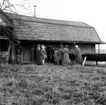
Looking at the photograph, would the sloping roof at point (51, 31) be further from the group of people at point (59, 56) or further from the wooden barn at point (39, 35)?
the group of people at point (59, 56)

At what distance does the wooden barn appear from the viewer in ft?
63.1

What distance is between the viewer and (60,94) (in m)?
8.51

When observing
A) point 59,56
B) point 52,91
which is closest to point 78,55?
point 59,56

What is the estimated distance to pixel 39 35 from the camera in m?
20.5

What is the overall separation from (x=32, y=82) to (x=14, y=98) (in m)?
2.34

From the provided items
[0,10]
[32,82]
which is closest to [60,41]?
[0,10]

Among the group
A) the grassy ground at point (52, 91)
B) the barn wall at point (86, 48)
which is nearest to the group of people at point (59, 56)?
the barn wall at point (86, 48)

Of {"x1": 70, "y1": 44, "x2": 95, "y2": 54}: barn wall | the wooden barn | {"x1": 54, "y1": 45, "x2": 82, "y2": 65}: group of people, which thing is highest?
the wooden barn

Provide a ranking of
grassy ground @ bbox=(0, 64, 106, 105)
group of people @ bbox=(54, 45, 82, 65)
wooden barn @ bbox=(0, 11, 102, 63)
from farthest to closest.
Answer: wooden barn @ bbox=(0, 11, 102, 63)
group of people @ bbox=(54, 45, 82, 65)
grassy ground @ bbox=(0, 64, 106, 105)

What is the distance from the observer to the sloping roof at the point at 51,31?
19.7 meters

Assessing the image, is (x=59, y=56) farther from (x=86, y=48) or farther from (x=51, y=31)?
(x=86, y=48)

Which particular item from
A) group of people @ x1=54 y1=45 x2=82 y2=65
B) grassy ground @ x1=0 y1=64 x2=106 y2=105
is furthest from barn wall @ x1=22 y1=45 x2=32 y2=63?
grassy ground @ x1=0 y1=64 x2=106 y2=105

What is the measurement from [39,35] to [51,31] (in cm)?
188

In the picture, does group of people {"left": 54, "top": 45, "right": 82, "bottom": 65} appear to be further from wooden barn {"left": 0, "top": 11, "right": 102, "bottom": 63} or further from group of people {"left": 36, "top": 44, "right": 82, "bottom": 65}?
wooden barn {"left": 0, "top": 11, "right": 102, "bottom": 63}
